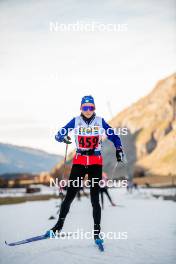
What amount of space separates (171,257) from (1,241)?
307 cm

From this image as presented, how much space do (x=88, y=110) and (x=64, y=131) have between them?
0.53 metres

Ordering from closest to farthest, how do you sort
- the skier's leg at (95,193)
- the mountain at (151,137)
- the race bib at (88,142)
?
1. the skier's leg at (95,193)
2. the race bib at (88,142)
3. the mountain at (151,137)

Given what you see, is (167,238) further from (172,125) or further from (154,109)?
(154,109)

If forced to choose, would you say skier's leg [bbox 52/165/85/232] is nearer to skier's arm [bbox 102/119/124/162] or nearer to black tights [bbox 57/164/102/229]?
black tights [bbox 57/164/102/229]

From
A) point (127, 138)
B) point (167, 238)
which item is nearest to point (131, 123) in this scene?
point (127, 138)

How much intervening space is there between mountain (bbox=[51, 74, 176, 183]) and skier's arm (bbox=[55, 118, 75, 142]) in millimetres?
77627

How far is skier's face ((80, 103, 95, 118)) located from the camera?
6355mm

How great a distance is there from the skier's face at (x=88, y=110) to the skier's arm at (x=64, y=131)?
0.23 meters

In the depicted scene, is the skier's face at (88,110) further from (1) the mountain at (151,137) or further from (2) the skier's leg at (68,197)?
(1) the mountain at (151,137)

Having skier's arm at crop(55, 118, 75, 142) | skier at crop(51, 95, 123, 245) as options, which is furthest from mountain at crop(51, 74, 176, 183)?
skier at crop(51, 95, 123, 245)

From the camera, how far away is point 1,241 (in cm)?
671

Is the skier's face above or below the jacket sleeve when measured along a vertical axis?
above

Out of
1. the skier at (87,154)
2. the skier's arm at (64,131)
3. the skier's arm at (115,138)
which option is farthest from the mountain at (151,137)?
the skier at (87,154)

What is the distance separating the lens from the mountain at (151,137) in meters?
94.6
